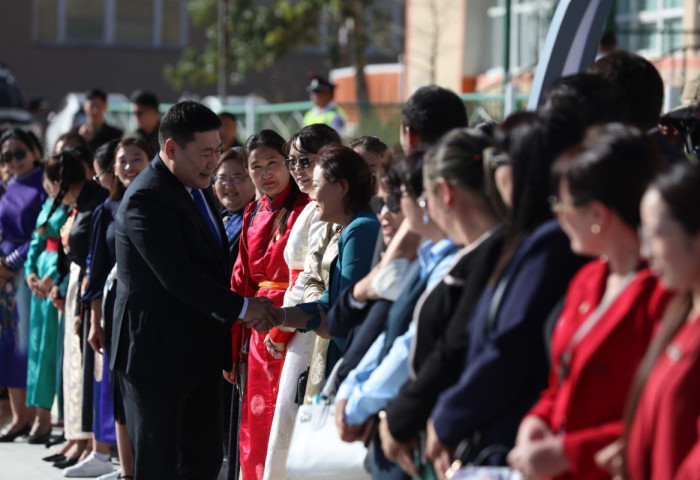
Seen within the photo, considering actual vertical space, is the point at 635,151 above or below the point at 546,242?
above

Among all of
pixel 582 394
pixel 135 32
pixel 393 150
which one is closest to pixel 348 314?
pixel 393 150

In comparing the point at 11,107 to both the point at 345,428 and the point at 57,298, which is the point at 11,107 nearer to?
the point at 57,298

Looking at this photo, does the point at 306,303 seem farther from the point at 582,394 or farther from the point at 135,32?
the point at 135,32

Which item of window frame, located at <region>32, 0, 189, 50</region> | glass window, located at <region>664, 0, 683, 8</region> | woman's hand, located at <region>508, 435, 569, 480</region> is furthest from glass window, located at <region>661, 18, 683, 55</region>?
window frame, located at <region>32, 0, 189, 50</region>

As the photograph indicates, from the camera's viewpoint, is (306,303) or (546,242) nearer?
(546,242)

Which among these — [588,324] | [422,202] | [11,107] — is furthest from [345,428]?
[11,107]

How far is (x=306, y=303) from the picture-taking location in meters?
5.47

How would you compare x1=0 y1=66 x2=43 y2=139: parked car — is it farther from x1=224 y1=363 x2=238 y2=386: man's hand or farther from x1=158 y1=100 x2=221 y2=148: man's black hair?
x1=158 y1=100 x2=221 y2=148: man's black hair

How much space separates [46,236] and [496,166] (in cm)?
564

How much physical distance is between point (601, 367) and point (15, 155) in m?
7.06

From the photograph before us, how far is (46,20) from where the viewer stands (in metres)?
35.0

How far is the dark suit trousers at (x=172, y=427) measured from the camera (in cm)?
554

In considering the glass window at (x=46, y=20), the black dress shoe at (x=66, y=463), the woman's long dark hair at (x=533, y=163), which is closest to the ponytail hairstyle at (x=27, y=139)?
the black dress shoe at (x=66, y=463)

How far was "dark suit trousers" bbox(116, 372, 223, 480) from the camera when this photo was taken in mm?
5539
